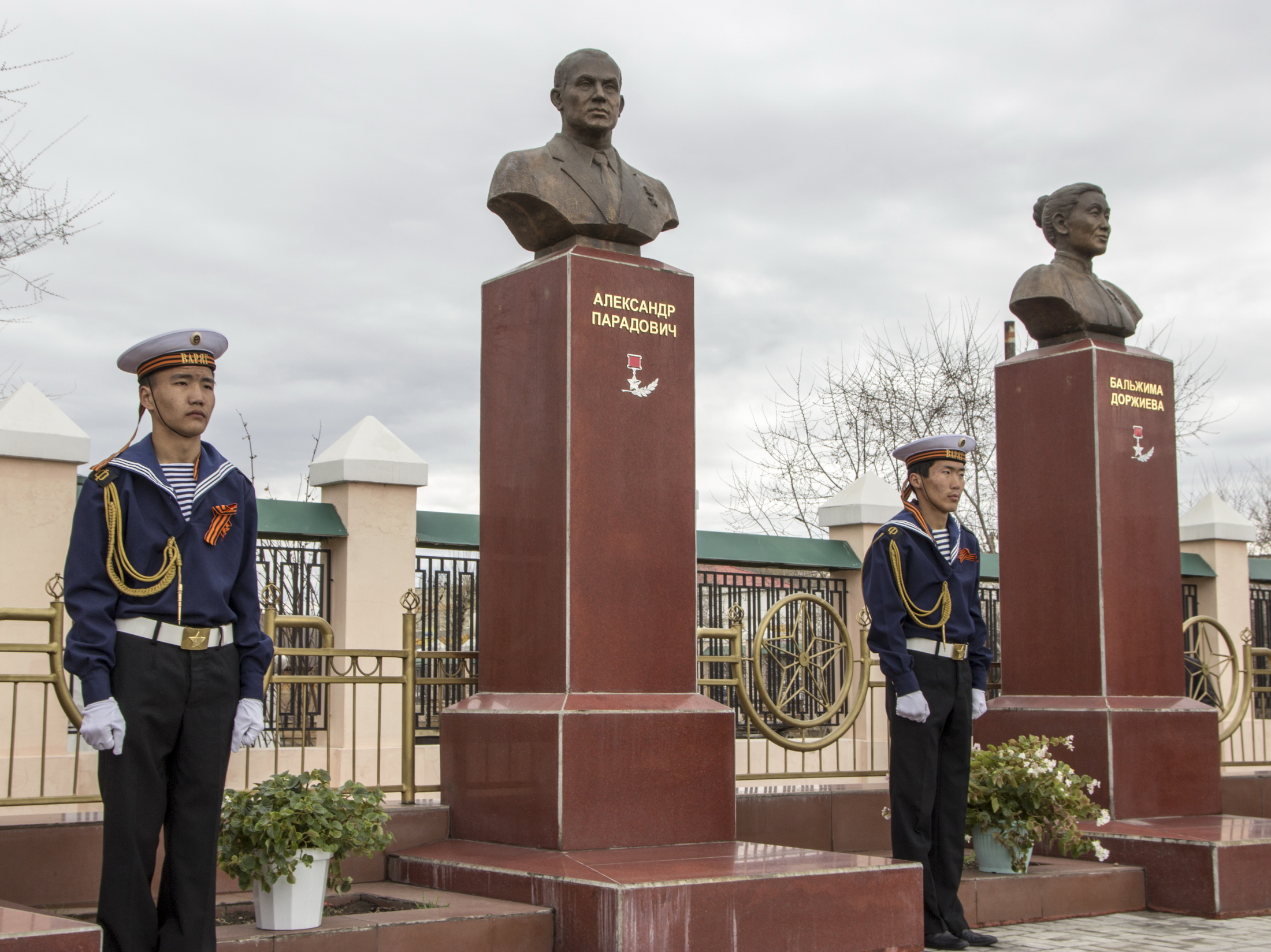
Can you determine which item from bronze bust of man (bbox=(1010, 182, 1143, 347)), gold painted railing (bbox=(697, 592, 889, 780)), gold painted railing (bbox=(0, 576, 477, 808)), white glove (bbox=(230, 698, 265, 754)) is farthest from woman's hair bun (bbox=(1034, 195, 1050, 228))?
white glove (bbox=(230, 698, 265, 754))

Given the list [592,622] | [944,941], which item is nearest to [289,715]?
[592,622]

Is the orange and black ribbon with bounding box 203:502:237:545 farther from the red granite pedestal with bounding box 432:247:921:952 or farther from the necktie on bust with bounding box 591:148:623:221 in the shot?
the necktie on bust with bounding box 591:148:623:221

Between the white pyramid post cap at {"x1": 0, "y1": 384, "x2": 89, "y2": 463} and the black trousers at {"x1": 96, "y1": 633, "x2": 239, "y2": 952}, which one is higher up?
the white pyramid post cap at {"x1": 0, "y1": 384, "x2": 89, "y2": 463}

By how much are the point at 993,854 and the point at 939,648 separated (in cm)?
140

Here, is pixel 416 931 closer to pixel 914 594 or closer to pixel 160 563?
pixel 160 563

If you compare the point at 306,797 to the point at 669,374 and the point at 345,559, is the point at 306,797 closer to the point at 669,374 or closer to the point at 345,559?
the point at 669,374

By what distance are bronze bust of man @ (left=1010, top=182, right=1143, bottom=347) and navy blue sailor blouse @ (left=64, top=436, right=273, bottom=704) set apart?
546 centimetres

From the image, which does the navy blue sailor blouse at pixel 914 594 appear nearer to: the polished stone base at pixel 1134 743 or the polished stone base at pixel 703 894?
the polished stone base at pixel 703 894

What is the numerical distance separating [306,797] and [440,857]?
3.44 ft

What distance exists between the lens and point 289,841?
4695 mm

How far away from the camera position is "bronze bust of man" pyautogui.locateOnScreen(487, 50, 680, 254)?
6332 millimetres

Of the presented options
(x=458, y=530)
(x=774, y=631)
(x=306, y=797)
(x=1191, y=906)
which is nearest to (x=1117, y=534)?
(x=1191, y=906)

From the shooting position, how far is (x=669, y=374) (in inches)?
249

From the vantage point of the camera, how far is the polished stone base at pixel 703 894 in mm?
4715
